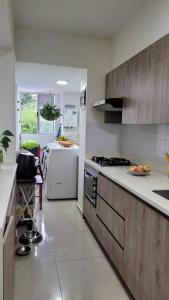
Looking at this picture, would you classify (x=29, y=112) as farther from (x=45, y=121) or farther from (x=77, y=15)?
(x=77, y=15)

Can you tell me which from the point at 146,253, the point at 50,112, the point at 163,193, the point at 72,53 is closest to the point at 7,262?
the point at 146,253

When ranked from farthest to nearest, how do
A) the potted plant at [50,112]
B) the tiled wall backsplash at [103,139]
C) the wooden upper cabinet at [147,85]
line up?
→ the potted plant at [50,112] < the tiled wall backsplash at [103,139] < the wooden upper cabinet at [147,85]

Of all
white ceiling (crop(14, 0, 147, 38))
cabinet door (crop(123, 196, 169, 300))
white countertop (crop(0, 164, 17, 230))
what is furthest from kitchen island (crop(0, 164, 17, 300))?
white ceiling (crop(14, 0, 147, 38))

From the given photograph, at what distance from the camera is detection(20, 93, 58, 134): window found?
22.2 feet

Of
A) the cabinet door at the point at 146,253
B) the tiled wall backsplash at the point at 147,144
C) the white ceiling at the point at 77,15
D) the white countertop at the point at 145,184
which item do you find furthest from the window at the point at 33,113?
the cabinet door at the point at 146,253

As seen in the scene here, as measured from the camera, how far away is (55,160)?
3.90m

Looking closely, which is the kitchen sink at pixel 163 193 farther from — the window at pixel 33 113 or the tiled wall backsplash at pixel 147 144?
the window at pixel 33 113

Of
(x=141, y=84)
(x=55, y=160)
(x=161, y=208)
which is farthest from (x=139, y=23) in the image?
(x=55, y=160)

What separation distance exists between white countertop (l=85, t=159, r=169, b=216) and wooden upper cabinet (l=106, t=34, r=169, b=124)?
20.4 inches

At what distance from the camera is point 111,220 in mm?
2150

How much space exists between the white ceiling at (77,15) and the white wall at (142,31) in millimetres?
84

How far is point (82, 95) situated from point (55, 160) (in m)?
1.24

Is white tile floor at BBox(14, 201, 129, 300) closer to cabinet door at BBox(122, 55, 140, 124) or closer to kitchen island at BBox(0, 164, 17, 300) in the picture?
kitchen island at BBox(0, 164, 17, 300)

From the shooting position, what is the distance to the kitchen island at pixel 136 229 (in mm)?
1344
